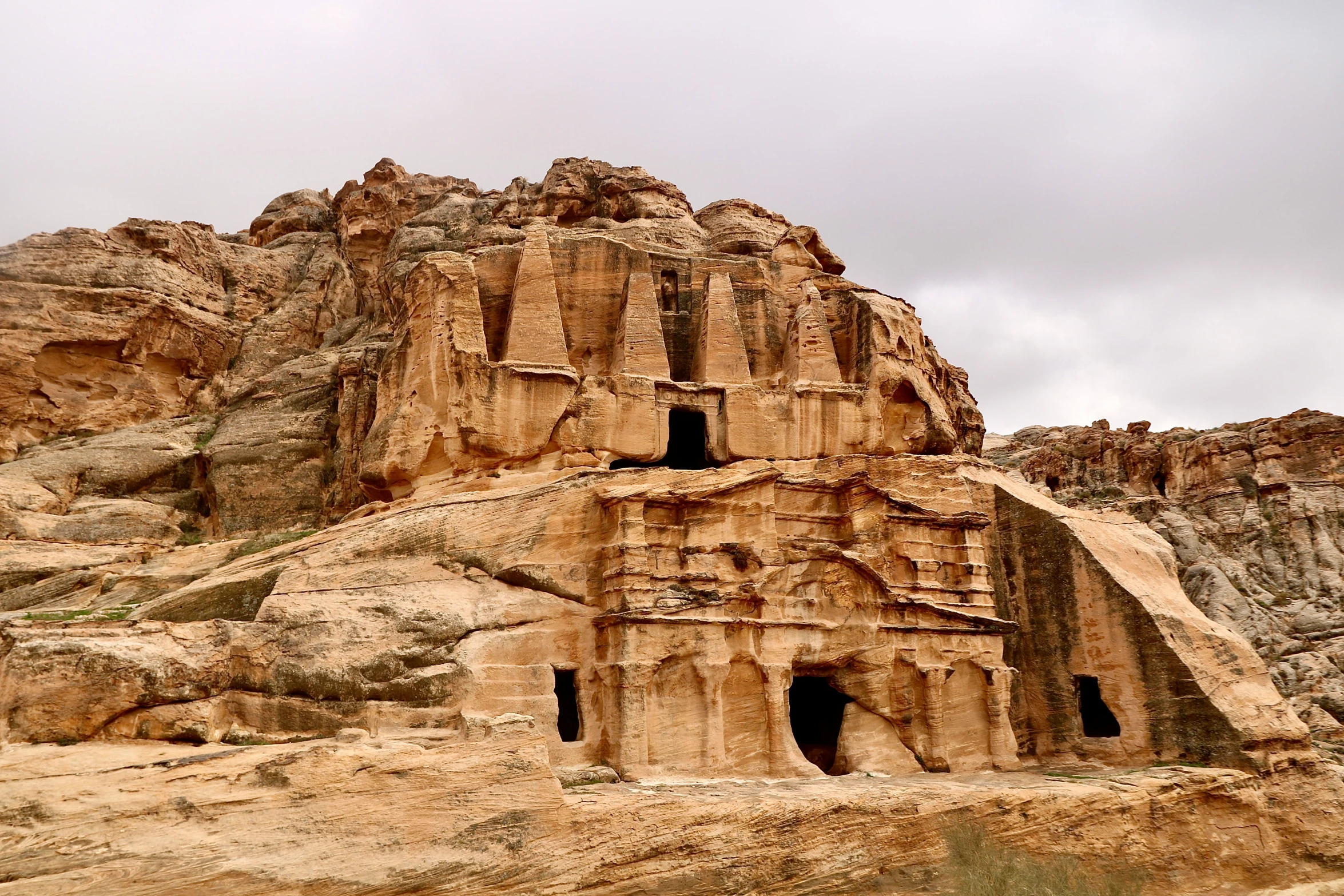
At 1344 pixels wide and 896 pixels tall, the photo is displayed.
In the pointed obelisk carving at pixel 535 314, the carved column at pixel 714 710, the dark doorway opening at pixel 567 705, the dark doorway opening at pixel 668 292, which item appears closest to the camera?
the carved column at pixel 714 710

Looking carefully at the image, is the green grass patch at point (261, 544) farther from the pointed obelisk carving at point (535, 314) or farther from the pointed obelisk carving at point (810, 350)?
the pointed obelisk carving at point (810, 350)

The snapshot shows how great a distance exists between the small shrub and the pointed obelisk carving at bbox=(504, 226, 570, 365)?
54.2ft

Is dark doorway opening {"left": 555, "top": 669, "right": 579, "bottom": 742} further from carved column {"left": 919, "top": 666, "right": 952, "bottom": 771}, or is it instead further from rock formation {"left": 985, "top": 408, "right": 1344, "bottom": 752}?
rock formation {"left": 985, "top": 408, "right": 1344, "bottom": 752}

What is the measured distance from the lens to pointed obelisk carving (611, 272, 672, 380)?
31.8 meters

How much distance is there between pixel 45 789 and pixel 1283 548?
2212 inches

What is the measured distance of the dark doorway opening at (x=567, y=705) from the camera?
2456 cm

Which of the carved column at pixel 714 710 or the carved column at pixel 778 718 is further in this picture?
the carved column at pixel 778 718

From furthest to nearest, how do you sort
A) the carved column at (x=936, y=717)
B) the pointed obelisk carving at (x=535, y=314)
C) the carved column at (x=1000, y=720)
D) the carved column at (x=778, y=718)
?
the pointed obelisk carving at (x=535, y=314) → the carved column at (x=1000, y=720) → the carved column at (x=936, y=717) → the carved column at (x=778, y=718)

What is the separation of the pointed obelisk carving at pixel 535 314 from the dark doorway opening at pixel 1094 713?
659 inches

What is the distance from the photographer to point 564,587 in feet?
81.0

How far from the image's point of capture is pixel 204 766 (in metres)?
16.8

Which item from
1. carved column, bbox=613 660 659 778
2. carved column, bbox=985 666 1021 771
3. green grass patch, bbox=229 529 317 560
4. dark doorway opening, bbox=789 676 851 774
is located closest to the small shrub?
carved column, bbox=985 666 1021 771

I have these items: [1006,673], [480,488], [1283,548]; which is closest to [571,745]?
[480,488]

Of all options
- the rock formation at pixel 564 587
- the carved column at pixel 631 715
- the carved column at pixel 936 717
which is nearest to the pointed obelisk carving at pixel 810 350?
the rock formation at pixel 564 587
